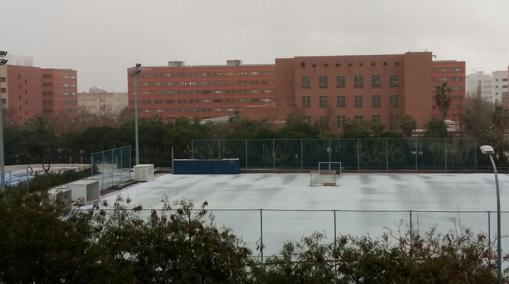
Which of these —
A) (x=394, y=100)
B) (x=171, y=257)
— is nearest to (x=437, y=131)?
(x=394, y=100)

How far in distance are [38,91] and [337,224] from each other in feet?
421

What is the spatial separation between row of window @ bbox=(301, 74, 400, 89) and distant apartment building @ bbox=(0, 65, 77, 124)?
183 feet

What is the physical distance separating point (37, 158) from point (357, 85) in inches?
1709

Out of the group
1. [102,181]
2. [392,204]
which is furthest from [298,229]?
[102,181]

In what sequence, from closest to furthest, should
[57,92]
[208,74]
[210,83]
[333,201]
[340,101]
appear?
[333,201]
[340,101]
[208,74]
[210,83]
[57,92]

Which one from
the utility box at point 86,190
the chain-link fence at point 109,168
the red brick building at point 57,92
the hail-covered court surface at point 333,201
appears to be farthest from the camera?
the red brick building at point 57,92

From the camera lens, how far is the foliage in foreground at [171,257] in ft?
32.9

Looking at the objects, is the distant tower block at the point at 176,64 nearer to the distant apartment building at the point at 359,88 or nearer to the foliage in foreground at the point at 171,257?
the distant apartment building at the point at 359,88

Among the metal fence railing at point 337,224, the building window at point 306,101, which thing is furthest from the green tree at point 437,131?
the metal fence railing at point 337,224

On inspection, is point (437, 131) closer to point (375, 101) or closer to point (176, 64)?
point (375, 101)

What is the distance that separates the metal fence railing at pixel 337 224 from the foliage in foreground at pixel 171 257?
6544 millimetres

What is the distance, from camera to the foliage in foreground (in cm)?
1002

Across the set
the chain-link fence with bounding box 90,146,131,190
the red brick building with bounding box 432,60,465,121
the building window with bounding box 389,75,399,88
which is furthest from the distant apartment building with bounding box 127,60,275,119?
the chain-link fence with bounding box 90,146,131,190

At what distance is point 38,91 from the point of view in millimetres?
139625
